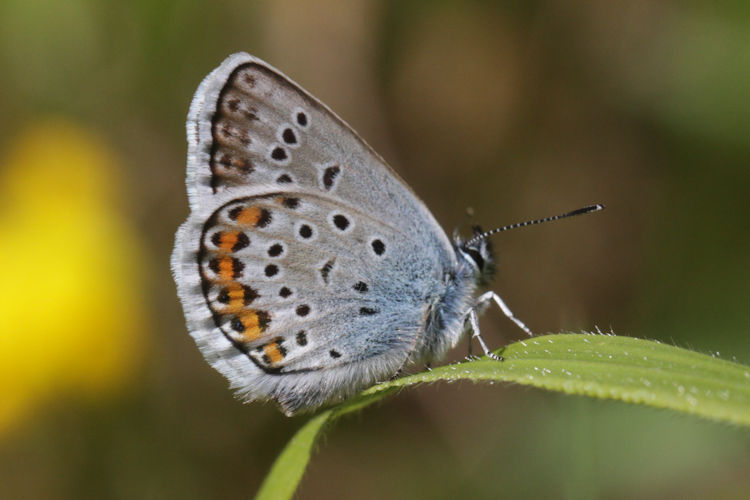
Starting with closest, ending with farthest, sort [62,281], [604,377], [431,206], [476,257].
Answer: [604,377], [476,257], [62,281], [431,206]

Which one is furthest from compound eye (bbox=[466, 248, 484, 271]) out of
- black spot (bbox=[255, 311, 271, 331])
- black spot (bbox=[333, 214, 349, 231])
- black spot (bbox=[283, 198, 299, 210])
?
black spot (bbox=[255, 311, 271, 331])

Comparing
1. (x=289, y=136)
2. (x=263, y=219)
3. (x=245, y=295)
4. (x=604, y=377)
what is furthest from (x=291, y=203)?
(x=604, y=377)

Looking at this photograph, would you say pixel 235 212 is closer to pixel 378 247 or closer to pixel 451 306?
pixel 378 247

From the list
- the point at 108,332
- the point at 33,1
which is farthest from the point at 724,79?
the point at 33,1

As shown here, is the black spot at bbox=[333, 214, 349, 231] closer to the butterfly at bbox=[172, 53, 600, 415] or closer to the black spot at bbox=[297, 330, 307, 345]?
the butterfly at bbox=[172, 53, 600, 415]

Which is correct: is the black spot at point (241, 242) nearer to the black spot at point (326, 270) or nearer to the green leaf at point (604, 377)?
the black spot at point (326, 270)

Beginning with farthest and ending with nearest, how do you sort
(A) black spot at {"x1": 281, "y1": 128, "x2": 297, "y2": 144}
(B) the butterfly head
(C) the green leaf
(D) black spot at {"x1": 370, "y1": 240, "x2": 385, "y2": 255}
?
(B) the butterfly head → (D) black spot at {"x1": 370, "y1": 240, "x2": 385, "y2": 255} → (A) black spot at {"x1": 281, "y1": 128, "x2": 297, "y2": 144} → (C) the green leaf
